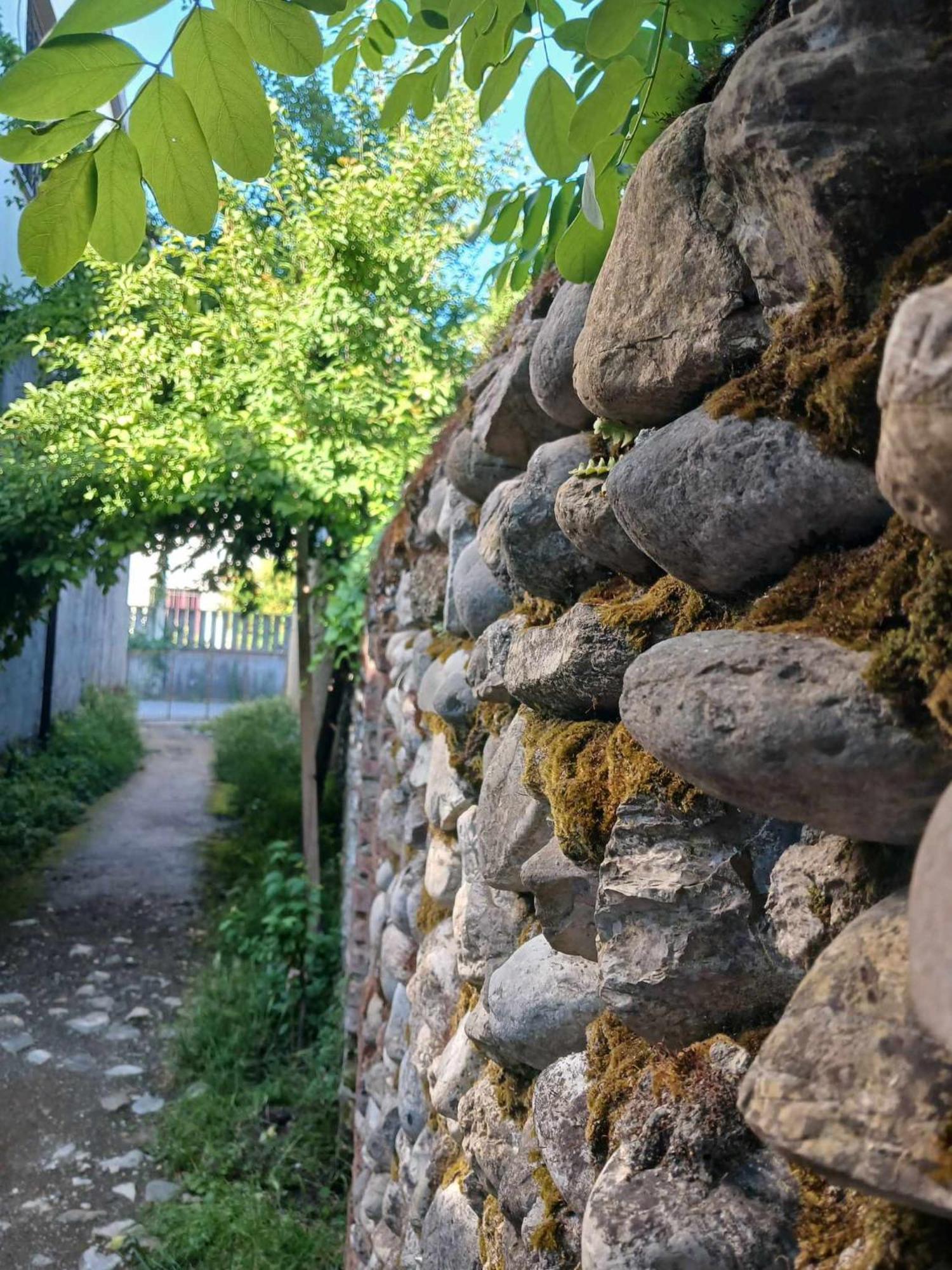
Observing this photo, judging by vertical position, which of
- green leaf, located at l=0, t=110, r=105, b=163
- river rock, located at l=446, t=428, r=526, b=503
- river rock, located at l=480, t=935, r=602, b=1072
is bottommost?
river rock, located at l=480, t=935, r=602, b=1072

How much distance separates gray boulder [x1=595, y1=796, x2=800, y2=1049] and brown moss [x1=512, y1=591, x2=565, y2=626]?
34 centimetres

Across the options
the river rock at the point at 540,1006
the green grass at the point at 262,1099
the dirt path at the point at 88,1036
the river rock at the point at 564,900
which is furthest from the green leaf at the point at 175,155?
the dirt path at the point at 88,1036

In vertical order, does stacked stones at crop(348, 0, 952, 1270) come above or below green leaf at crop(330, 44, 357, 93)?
below

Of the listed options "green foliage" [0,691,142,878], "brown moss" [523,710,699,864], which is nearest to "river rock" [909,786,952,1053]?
"brown moss" [523,710,699,864]

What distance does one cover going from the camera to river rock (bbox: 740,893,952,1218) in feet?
1.65

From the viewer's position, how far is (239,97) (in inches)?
37.2

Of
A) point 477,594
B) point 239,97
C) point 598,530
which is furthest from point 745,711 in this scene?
point 477,594

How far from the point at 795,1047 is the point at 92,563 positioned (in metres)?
5.56

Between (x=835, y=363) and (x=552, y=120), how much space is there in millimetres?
589

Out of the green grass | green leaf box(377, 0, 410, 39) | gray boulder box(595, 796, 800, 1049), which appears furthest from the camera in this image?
the green grass

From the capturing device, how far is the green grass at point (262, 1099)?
3.15 m

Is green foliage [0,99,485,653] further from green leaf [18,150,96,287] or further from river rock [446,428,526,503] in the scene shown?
green leaf [18,150,96,287]

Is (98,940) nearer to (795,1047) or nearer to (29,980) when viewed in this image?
(29,980)

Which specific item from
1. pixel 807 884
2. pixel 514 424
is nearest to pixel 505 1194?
pixel 807 884
